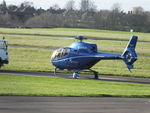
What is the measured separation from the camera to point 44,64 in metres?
39.8

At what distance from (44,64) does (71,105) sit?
23663 millimetres

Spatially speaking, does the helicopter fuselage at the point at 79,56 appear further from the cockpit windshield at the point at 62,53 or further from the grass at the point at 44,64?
the grass at the point at 44,64

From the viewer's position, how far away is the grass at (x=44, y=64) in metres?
35.3

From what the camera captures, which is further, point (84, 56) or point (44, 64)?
point (44, 64)

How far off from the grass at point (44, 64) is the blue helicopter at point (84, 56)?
141 inches

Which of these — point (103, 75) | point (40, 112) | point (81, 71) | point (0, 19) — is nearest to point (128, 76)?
point (103, 75)

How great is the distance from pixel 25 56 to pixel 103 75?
14442mm

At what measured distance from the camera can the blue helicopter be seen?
97.4 feet

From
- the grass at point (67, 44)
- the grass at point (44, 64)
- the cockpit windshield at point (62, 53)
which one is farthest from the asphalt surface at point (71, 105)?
the grass at point (67, 44)

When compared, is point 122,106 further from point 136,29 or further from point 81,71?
point 136,29

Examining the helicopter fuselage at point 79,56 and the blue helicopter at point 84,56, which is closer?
the blue helicopter at point 84,56

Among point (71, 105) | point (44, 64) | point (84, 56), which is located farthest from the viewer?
point (44, 64)

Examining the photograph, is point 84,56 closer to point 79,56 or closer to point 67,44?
point 79,56

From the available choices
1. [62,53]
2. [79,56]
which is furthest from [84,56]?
[62,53]
